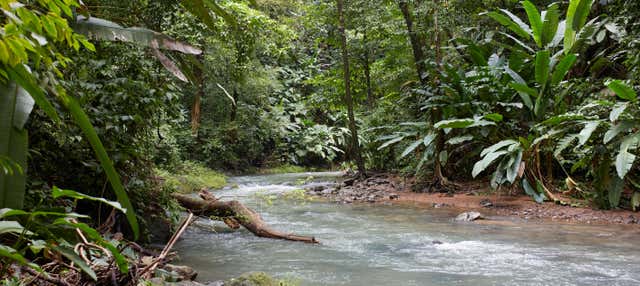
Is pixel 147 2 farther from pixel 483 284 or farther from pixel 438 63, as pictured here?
pixel 438 63

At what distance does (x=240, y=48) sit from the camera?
7.87 metres

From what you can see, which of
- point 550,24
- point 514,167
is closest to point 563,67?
point 550,24

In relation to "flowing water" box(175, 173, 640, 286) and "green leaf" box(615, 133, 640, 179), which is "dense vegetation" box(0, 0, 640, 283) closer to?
"green leaf" box(615, 133, 640, 179)

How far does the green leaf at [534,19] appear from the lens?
7980 millimetres

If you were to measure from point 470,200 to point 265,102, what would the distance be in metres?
11.2

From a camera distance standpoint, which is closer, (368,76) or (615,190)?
(615,190)

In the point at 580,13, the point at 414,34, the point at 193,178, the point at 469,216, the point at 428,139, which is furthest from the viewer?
the point at 193,178

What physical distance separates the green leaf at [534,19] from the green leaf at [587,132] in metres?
2.37

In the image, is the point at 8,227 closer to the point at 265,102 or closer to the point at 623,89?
the point at 623,89

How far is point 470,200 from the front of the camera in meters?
8.42

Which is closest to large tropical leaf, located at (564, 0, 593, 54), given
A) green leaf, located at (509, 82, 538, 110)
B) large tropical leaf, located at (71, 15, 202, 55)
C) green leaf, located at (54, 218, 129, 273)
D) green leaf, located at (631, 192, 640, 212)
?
green leaf, located at (509, 82, 538, 110)

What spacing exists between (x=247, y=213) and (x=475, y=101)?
5.12m

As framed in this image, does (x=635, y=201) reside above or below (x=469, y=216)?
above

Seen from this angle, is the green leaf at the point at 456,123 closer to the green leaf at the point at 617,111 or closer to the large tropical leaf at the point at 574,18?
the large tropical leaf at the point at 574,18
